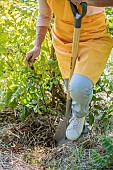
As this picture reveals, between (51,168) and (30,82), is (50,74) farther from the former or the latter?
(51,168)

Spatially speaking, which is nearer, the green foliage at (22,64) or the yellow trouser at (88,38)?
the yellow trouser at (88,38)

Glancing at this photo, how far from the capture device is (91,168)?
1985 mm

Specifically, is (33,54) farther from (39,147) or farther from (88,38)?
(39,147)

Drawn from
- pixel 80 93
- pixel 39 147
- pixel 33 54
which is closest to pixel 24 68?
pixel 33 54

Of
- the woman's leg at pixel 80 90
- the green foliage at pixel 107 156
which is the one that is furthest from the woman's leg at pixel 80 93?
the green foliage at pixel 107 156

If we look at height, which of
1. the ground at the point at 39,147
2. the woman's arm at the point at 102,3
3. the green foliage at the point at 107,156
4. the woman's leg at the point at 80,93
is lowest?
the ground at the point at 39,147

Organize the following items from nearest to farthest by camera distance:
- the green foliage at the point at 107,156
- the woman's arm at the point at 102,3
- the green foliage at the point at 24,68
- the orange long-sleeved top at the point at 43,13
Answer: the woman's arm at the point at 102,3 < the green foliage at the point at 107,156 < the orange long-sleeved top at the point at 43,13 < the green foliage at the point at 24,68

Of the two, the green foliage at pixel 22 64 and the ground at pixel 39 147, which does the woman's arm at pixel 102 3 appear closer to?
the green foliage at pixel 22 64

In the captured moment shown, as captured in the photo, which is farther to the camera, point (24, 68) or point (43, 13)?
point (24, 68)

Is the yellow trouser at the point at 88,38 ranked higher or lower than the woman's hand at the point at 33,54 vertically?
higher

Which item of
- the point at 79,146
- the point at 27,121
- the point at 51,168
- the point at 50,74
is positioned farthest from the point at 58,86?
the point at 51,168

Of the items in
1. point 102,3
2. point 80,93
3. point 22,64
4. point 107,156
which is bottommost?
point 107,156

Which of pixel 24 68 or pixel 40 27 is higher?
pixel 40 27

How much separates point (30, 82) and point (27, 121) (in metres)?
0.29
